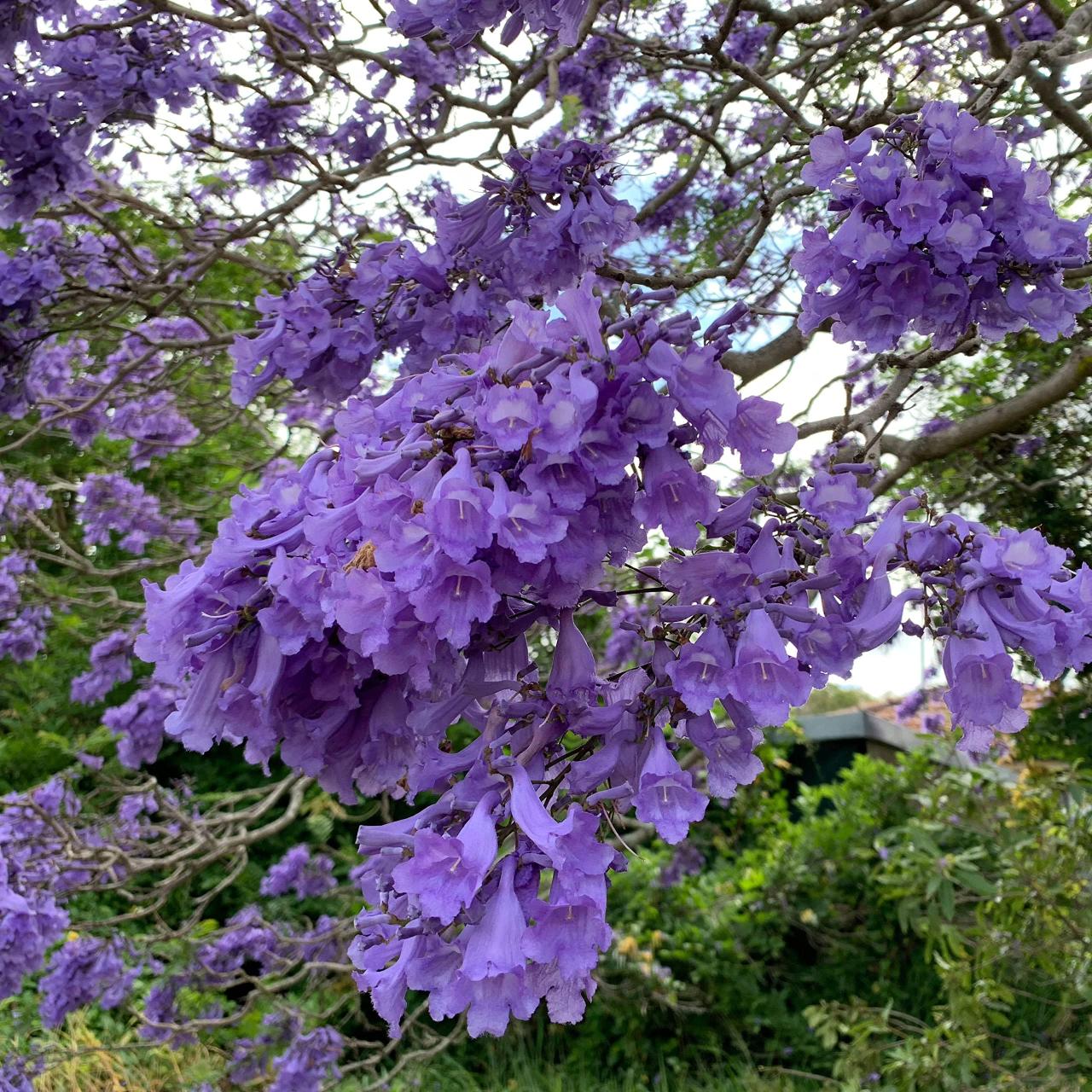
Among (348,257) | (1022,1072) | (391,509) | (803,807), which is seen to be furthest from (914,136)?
(803,807)

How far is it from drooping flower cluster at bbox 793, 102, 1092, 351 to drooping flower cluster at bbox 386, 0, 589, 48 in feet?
1.31

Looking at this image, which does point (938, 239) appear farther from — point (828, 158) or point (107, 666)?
point (107, 666)

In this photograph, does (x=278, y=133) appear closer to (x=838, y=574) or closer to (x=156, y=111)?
(x=156, y=111)

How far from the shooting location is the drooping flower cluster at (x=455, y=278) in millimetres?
1839

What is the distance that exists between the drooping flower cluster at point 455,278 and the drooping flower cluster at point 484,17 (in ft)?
1.22

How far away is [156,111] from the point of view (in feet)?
10.3

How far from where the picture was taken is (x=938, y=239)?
1.21 meters

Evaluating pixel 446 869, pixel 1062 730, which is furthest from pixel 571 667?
pixel 1062 730

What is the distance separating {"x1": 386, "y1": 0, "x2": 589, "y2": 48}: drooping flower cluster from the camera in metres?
1.35

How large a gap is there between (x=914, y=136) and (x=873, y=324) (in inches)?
9.9

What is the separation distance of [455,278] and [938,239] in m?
1.00

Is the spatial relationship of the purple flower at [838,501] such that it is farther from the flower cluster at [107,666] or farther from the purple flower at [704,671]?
the flower cluster at [107,666]

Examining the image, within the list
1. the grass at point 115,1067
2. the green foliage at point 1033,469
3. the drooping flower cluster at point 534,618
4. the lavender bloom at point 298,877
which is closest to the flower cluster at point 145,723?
the lavender bloom at point 298,877

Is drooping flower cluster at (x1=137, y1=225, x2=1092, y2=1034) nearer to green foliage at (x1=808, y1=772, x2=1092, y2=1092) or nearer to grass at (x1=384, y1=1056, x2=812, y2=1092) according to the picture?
green foliage at (x1=808, y1=772, x2=1092, y2=1092)
